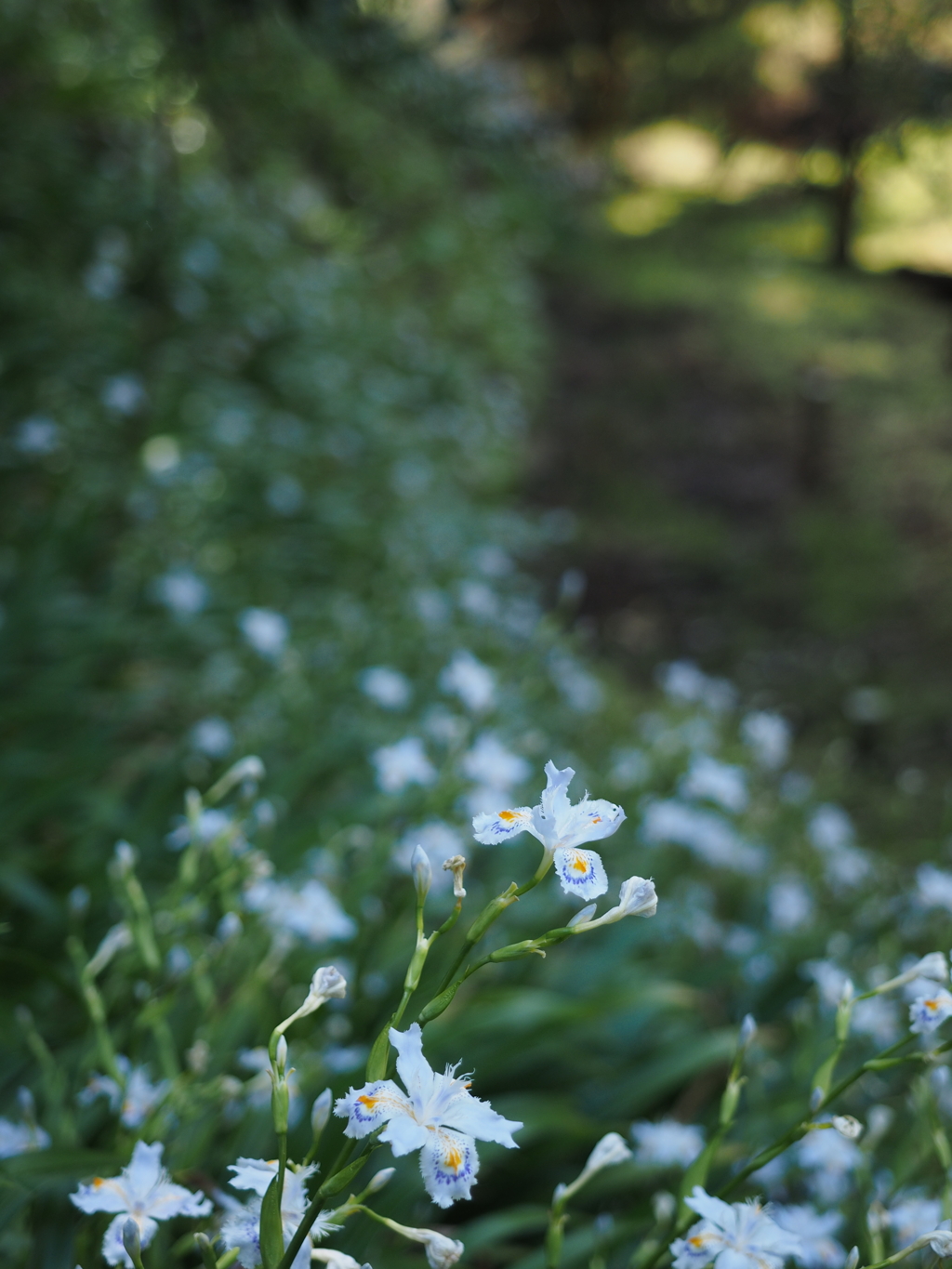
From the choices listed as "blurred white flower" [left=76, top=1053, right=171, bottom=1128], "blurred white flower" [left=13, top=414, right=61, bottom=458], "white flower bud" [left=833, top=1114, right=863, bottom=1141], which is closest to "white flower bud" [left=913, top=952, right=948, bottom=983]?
"white flower bud" [left=833, top=1114, right=863, bottom=1141]

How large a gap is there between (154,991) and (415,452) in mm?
3788

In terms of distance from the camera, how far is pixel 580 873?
680 millimetres

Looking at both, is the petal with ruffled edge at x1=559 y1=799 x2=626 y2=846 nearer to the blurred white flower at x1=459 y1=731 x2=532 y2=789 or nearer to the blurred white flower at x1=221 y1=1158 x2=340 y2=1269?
the blurred white flower at x1=221 y1=1158 x2=340 y2=1269

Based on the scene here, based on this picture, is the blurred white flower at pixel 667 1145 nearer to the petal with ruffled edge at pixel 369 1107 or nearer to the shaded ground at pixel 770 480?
the petal with ruffled edge at pixel 369 1107

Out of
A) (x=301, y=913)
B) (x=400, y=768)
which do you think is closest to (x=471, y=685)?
(x=400, y=768)

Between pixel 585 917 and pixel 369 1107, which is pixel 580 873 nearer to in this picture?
pixel 585 917

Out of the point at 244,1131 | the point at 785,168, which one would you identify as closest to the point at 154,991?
the point at 244,1131

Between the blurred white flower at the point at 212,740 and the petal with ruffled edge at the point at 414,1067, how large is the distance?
1510mm

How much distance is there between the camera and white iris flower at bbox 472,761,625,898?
67 cm

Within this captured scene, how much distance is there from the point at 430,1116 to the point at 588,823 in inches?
8.4

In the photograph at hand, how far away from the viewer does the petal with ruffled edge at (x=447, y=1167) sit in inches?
24.0

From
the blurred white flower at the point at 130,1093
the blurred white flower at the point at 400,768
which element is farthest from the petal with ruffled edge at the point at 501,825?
the blurred white flower at the point at 400,768

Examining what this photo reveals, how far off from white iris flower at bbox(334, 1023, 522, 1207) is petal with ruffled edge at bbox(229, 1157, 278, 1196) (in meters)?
0.10

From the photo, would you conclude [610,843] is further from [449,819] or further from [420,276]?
[420,276]
